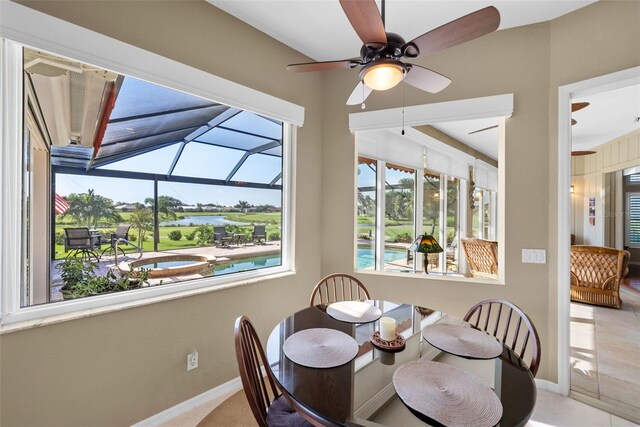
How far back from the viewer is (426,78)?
5.53 ft

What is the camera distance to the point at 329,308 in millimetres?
1967

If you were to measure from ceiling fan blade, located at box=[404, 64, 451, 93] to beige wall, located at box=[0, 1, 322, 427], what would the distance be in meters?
1.39

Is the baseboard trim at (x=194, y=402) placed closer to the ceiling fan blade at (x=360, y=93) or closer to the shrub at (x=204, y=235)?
the shrub at (x=204, y=235)

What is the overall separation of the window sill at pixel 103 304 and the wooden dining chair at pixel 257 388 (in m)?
0.89

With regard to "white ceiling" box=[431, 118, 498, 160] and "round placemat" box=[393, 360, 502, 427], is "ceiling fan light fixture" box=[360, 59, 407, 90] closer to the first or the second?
"round placemat" box=[393, 360, 502, 427]

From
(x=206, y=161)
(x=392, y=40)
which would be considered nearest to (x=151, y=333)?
(x=206, y=161)

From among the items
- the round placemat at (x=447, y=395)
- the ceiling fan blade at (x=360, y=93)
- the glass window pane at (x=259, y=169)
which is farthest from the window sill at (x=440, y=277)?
the ceiling fan blade at (x=360, y=93)

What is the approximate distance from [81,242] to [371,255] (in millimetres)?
2661

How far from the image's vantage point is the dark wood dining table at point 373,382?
3.15 ft

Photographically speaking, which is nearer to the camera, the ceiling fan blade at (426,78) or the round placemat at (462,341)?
Result: the round placemat at (462,341)

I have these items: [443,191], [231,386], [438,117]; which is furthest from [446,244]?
[231,386]

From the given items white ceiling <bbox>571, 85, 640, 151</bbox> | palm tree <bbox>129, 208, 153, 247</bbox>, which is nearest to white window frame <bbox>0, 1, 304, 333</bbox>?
palm tree <bbox>129, 208, 153, 247</bbox>

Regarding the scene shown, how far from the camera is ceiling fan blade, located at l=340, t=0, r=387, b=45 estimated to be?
1.11 metres

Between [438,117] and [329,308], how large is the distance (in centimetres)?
197
